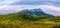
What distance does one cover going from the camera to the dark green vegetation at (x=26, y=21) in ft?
7.59

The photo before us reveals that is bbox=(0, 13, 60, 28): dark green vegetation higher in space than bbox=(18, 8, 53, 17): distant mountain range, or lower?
lower

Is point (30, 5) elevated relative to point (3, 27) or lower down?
elevated

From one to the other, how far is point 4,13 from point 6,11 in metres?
0.05

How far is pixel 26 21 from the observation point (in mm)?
2365

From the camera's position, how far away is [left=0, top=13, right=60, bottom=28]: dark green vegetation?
91.1 inches

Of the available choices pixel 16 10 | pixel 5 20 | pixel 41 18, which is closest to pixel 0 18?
pixel 5 20

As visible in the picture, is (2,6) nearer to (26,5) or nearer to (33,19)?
(26,5)

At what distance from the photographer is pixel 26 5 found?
7.95 feet

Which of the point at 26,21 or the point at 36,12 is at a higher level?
the point at 36,12

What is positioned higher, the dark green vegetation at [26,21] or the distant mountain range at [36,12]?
the distant mountain range at [36,12]

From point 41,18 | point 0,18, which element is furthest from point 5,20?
point 41,18

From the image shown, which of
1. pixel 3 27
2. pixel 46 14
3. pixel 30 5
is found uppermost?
pixel 30 5

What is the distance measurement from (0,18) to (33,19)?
0.60 m

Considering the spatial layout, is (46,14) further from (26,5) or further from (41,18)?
(26,5)
